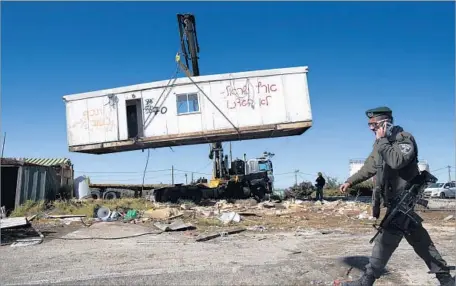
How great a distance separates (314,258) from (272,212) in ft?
24.9

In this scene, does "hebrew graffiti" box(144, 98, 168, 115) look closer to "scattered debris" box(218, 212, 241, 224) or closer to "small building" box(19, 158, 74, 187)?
"scattered debris" box(218, 212, 241, 224)

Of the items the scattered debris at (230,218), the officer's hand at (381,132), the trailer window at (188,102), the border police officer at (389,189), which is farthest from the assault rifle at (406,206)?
the trailer window at (188,102)

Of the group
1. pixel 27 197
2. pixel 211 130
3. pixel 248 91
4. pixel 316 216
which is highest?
pixel 248 91

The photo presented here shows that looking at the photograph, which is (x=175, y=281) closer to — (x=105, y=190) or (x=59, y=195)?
(x=59, y=195)

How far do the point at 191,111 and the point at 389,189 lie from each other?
1242 cm

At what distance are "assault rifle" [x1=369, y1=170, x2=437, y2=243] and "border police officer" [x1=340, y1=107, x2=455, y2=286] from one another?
0.06 m

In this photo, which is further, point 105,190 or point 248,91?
point 105,190

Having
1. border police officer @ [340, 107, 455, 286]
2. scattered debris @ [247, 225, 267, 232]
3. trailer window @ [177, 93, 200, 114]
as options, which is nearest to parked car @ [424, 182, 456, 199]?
trailer window @ [177, 93, 200, 114]

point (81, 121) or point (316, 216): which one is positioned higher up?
point (81, 121)

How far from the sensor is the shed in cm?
1504

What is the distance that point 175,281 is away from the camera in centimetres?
453

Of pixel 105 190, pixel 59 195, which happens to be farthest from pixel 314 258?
pixel 105 190

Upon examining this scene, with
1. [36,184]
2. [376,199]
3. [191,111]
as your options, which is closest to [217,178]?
[191,111]

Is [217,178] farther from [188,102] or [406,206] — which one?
[406,206]
